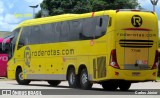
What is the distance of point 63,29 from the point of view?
2703 cm

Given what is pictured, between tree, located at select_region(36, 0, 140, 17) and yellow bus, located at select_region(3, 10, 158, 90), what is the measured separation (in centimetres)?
4171

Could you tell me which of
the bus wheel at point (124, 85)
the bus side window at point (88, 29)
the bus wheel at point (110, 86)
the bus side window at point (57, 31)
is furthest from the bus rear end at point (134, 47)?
the bus side window at point (57, 31)

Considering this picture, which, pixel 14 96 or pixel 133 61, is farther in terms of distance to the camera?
pixel 133 61

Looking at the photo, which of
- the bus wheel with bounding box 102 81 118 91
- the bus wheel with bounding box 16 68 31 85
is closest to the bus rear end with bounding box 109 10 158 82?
the bus wheel with bounding box 102 81 118 91

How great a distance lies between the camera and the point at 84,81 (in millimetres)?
25172

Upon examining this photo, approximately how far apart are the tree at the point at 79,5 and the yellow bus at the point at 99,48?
4171 cm

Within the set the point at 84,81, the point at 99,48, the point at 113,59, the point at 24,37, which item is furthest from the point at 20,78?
the point at 113,59

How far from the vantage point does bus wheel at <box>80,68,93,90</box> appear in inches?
976

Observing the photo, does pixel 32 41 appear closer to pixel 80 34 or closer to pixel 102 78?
pixel 80 34

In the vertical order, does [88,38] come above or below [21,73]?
above

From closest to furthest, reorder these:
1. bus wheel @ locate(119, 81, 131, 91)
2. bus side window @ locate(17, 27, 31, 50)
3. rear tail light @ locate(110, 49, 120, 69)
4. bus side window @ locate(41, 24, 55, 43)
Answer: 1. rear tail light @ locate(110, 49, 120, 69)
2. bus wheel @ locate(119, 81, 131, 91)
3. bus side window @ locate(41, 24, 55, 43)
4. bus side window @ locate(17, 27, 31, 50)

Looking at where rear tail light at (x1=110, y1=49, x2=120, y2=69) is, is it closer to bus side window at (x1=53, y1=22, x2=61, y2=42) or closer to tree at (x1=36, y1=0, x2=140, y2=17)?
bus side window at (x1=53, y1=22, x2=61, y2=42)

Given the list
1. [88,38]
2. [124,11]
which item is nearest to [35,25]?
[88,38]

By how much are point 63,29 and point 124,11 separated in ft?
14.0
